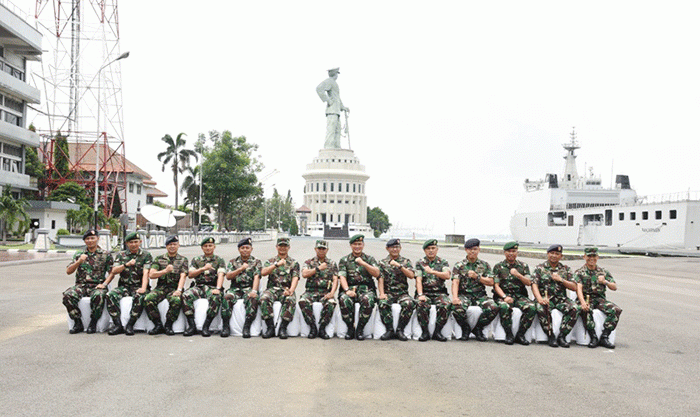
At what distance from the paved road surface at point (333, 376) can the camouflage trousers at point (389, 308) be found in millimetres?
336

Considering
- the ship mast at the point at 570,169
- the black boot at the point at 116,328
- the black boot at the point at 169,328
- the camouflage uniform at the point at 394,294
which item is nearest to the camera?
the camouflage uniform at the point at 394,294

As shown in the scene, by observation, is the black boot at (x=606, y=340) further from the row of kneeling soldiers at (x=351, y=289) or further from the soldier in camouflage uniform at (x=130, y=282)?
the soldier in camouflage uniform at (x=130, y=282)

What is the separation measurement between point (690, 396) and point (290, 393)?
12.5 feet

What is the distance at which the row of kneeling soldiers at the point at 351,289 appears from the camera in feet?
28.4

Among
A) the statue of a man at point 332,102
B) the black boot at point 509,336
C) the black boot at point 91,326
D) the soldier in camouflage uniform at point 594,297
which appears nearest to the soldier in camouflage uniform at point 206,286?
the black boot at point 91,326

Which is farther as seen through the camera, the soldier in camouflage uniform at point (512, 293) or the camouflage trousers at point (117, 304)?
the camouflage trousers at point (117, 304)

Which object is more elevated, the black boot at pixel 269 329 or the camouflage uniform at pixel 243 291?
the camouflage uniform at pixel 243 291

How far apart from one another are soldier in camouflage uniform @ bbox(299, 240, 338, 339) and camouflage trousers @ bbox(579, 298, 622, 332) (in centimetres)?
346

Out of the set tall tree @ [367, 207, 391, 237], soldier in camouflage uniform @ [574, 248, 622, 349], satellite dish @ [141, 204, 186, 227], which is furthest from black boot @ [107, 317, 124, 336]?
tall tree @ [367, 207, 391, 237]

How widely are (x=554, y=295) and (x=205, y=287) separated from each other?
4989 millimetres

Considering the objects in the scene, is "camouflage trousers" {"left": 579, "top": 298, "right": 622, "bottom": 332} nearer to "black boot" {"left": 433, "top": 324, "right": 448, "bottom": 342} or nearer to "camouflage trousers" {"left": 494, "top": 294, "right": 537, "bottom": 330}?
"camouflage trousers" {"left": 494, "top": 294, "right": 537, "bottom": 330}

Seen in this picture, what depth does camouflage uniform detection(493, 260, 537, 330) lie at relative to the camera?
8586mm

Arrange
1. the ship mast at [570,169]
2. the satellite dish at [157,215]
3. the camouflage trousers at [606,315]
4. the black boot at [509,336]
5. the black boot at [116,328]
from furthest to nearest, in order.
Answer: the ship mast at [570,169] → the satellite dish at [157,215] → the black boot at [116,328] → the black boot at [509,336] → the camouflage trousers at [606,315]

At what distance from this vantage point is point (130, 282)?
9.13 m
